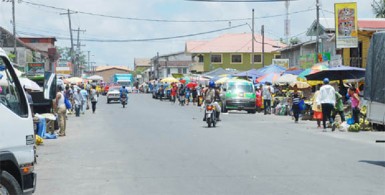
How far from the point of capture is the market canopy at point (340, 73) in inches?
1094

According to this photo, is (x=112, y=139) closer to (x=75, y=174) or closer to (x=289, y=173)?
(x=75, y=174)

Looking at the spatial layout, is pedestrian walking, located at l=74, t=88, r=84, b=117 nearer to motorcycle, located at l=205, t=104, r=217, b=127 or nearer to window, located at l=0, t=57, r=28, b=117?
motorcycle, located at l=205, t=104, r=217, b=127

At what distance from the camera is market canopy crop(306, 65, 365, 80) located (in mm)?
27797

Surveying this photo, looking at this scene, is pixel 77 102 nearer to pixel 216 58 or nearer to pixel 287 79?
pixel 287 79

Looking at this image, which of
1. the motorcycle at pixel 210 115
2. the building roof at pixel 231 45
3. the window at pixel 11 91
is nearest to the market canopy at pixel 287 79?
the motorcycle at pixel 210 115

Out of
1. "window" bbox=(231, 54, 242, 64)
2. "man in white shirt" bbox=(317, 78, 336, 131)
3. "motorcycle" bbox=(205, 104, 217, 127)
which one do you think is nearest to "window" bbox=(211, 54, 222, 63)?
"window" bbox=(231, 54, 242, 64)

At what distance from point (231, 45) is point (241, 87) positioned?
191 ft

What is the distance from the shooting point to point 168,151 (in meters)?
15.4

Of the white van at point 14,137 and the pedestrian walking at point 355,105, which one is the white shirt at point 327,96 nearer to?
the pedestrian walking at point 355,105

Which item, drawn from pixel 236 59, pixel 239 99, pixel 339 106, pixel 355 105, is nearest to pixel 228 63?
pixel 236 59

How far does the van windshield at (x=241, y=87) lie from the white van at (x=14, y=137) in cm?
3159

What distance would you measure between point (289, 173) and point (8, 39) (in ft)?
213

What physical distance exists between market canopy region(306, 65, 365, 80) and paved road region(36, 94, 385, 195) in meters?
6.93

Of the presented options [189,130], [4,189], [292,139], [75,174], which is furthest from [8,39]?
[4,189]
